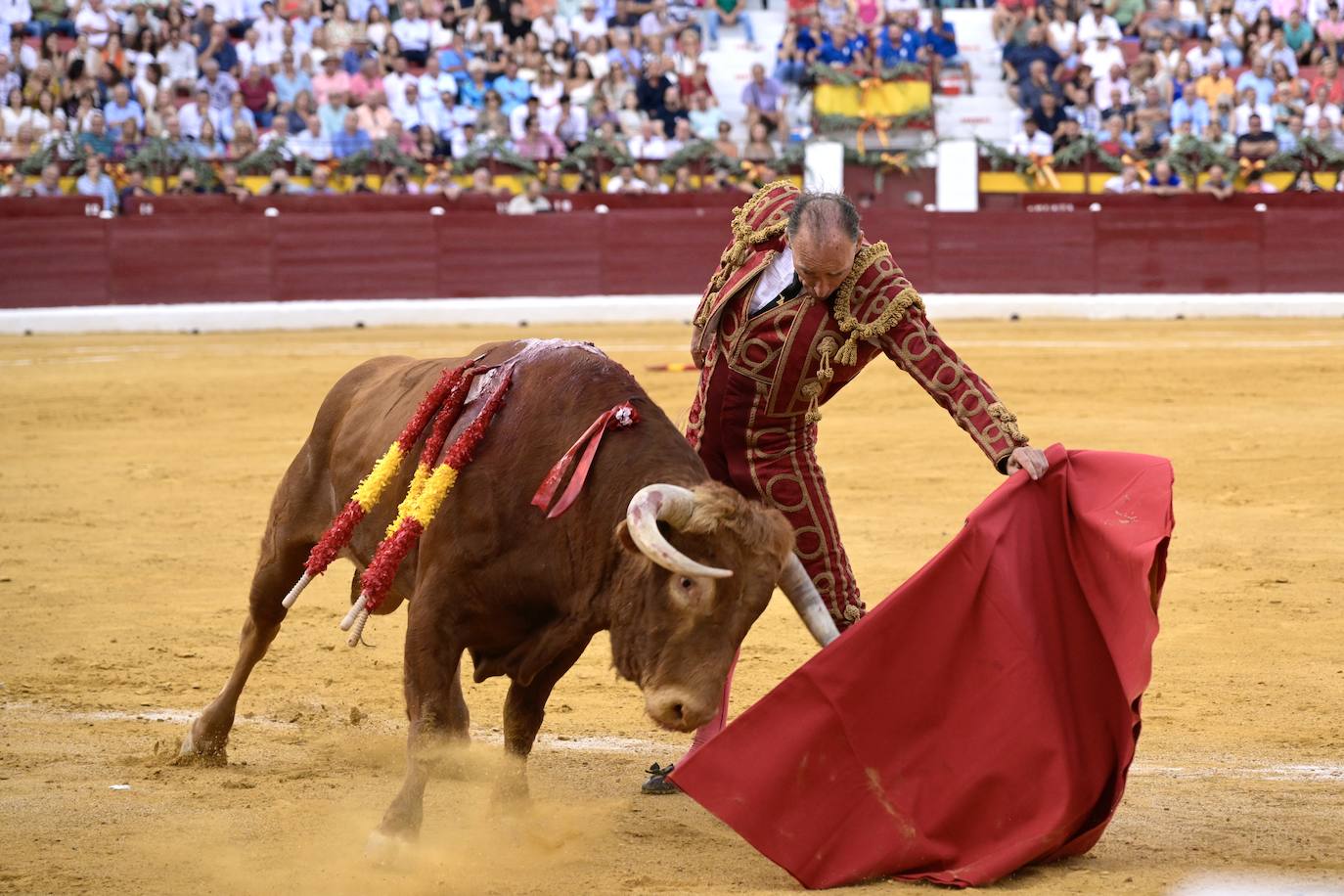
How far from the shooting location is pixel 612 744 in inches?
167

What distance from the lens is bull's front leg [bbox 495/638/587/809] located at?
354 cm

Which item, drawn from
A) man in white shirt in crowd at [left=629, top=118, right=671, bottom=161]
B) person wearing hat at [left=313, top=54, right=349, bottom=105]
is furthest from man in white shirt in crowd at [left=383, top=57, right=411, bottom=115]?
man in white shirt in crowd at [left=629, top=118, right=671, bottom=161]

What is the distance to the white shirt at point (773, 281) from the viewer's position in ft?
11.6

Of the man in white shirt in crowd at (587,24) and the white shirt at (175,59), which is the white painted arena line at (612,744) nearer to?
the white shirt at (175,59)

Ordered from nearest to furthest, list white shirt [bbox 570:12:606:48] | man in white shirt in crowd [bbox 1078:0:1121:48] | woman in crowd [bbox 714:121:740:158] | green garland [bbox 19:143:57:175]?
green garland [bbox 19:143:57:175] → woman in crowd [bbox 714:121:740:158] → white shirt [bbox 570:12:606:48] → man in white shirt in crowd [bbox 1078:0:1121:48]

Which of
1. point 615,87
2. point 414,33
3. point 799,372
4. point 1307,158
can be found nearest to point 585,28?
point 615,87

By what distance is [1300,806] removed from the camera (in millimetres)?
3527

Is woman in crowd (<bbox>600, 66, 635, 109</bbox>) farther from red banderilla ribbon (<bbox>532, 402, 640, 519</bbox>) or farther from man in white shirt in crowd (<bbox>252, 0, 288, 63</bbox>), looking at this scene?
red banderilla ribbon (<bbox>532, 402, 640, 519</bbox>)

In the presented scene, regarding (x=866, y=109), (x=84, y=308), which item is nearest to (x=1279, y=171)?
(x=866, y=109)

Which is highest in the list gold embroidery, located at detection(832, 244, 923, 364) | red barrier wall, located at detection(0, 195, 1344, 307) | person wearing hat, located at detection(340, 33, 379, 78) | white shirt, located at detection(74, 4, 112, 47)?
white shirt, located at detection(74, 4, 112, 47)

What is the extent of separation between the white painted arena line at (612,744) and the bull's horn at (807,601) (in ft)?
3.52

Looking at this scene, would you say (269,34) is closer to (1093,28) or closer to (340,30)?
(340,30)

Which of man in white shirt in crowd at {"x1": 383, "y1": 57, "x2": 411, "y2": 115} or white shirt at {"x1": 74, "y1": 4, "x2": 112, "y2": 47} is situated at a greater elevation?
white shirt at {"x1": 74, "y1": 4, "x2": 112, "y2": 47}

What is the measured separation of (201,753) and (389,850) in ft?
3.28
